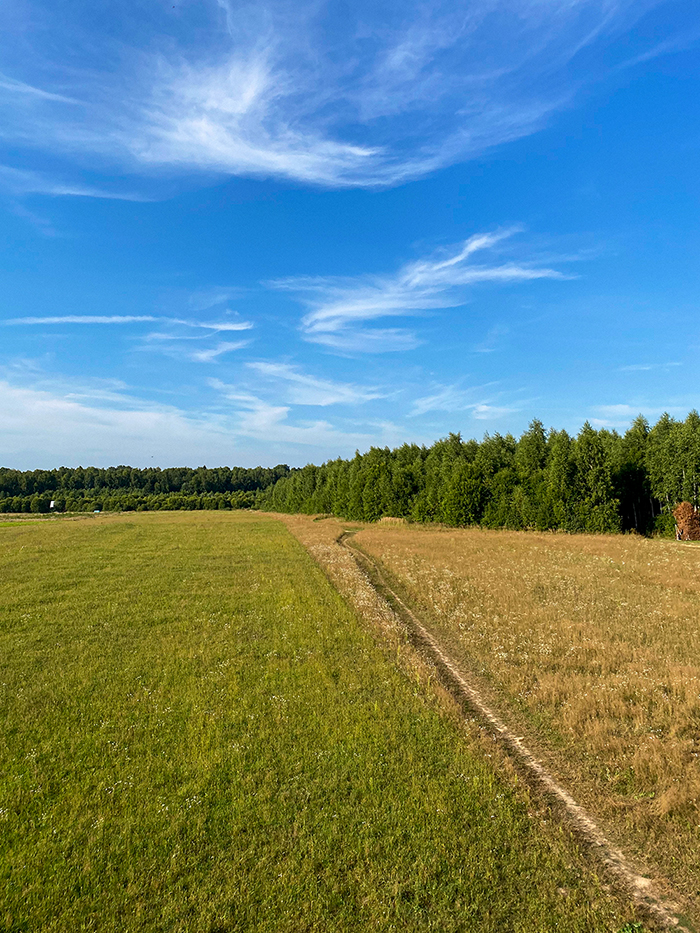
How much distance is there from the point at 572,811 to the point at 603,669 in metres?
7.41

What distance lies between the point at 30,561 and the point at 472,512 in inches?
2286

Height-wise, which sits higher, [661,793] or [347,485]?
[347,485]

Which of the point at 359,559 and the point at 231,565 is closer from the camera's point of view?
the point at 231,565

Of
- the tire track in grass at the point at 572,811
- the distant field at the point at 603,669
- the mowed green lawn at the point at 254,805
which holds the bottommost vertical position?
the mowed green lawn at the point at 254,805

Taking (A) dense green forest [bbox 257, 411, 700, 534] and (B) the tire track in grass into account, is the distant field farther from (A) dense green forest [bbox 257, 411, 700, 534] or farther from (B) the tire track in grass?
(A) dense green forest [bbox 257, 411, 700, 534]

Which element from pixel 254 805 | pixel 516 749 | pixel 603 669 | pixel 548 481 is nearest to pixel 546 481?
pixel 548 481

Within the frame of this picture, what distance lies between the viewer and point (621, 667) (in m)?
15.2

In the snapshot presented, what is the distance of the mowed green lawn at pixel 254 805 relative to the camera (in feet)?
22.1

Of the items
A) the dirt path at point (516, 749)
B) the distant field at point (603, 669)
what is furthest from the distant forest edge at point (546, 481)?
the dirt path at point (516, 749)

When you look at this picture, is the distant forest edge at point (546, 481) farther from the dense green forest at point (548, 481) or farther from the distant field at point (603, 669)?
the distant field at point (603, 669)

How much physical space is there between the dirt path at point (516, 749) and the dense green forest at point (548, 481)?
42.3 meters

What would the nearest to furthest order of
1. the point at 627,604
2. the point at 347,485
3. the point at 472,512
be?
the point at 627,604
the point at 472,512
the point at 347,485

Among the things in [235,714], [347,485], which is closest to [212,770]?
[235,714]

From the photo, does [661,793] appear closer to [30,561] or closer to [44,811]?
[44,811]
